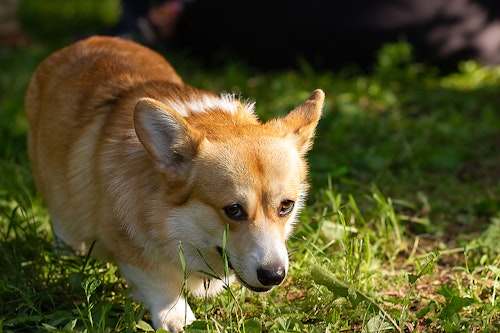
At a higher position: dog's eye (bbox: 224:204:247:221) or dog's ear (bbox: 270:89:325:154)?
dog's ear (bbox: 270:89:325:154)

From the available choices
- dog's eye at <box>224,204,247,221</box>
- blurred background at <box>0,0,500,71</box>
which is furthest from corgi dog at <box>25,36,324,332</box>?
blurred background at <box>0,0,500,71</box>

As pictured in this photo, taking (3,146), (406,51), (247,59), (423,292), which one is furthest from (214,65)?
(423,292)

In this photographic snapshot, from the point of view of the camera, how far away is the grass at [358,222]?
3.17 m

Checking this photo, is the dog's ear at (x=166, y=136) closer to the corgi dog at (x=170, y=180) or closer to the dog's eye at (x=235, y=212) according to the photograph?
the corgi dog at (x=170, y=180)

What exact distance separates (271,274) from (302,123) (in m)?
→ 0.81

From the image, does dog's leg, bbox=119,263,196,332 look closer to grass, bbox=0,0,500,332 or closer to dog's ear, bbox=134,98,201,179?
grass, bbox=0,0,500,332

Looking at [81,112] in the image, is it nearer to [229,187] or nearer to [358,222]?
[229,187]

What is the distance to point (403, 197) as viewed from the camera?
4.60 metres

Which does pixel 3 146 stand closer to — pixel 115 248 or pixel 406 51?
pixel 115 248

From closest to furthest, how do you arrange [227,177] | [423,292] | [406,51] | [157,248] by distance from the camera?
[227,177]
[157,248]
[423,292]
[406,51]

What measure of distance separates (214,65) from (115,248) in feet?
12.8

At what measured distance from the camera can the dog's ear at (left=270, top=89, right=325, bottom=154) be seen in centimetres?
334

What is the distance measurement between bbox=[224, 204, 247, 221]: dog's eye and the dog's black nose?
0.23 meters

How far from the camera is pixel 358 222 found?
4047 mm
